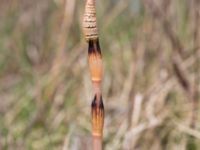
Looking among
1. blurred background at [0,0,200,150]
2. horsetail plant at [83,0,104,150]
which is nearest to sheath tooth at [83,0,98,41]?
horsetail plant at [83,0,104,150]

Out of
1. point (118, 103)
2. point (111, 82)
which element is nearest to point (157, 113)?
point (118, 103)

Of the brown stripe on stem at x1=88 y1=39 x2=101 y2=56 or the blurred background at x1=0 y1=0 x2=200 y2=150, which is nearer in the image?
the brown stripe on stem at x1=88 y1=39 x2=101 y2=56

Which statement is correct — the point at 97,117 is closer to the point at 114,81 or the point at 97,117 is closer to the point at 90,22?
Result: the point at 90,22

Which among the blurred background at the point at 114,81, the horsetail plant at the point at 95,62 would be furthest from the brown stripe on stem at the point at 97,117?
the blurred background at the point at 114,81

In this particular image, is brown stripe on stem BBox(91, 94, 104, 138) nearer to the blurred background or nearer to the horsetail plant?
the horsetail plant

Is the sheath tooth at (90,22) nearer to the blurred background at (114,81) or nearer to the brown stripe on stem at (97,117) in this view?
the brown stripe on stem at (97,117)

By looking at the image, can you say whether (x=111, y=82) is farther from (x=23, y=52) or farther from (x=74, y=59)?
Result: (x=23, y=52)
